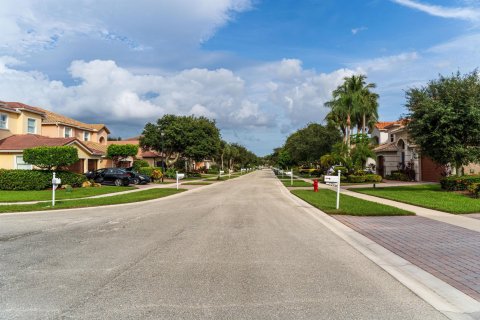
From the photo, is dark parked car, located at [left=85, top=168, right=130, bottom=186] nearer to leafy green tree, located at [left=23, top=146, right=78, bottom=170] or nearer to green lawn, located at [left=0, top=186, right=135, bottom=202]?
leafy green tree, located at [left=23, top=146, right=78, bottom=170]

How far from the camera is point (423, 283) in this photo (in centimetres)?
570

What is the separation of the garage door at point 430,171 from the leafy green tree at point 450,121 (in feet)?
34.4

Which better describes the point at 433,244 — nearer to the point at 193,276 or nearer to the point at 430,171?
the point at 193,276

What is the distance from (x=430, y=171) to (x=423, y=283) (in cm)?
3173

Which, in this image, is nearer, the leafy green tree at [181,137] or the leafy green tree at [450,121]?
the leafy green tree at [450,121]

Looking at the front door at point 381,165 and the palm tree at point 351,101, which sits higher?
the palm tree at point 351,101

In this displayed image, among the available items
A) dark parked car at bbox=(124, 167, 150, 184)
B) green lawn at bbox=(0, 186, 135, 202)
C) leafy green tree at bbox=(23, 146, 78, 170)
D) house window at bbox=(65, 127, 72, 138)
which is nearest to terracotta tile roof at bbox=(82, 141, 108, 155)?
house window at bbox=(65, 127, 72, 138)

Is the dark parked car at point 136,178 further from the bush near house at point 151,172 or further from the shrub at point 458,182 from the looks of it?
the shrub at point 458,182

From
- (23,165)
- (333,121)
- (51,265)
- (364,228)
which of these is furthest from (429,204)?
(333,121)

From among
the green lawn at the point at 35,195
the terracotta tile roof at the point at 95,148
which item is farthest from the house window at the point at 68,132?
the green lawn at the point at 35,195

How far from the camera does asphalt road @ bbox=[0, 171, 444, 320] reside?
4598 mm

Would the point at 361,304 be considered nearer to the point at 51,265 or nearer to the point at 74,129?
the point at 51,265

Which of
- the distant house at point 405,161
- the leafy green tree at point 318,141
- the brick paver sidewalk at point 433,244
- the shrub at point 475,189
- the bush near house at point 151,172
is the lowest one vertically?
the brick paver sidewalk at point 433,244

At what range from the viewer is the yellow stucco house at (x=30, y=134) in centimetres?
3139
